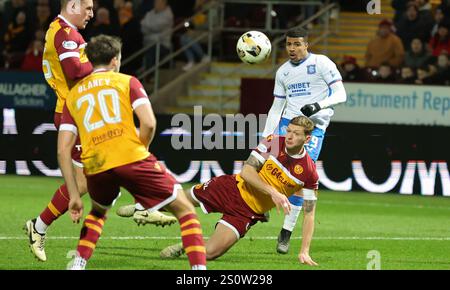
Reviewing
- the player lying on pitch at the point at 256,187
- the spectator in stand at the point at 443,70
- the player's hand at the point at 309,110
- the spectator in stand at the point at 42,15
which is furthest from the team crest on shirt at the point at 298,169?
the spectator in stand at the point at 42,15

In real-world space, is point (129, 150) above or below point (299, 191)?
above

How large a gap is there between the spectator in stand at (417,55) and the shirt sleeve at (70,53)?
1054 cm

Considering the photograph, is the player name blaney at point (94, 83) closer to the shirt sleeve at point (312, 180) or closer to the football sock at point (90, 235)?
the football sock at point (90, 235)

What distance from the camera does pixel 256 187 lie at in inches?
365

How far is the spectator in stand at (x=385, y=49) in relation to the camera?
19.6 m

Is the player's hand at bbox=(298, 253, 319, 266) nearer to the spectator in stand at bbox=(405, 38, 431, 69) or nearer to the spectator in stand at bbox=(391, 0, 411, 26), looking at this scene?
the spectator in stand at bbox=(405, 38, 431, 69)

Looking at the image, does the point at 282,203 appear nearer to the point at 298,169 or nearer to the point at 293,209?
the point at 298,169

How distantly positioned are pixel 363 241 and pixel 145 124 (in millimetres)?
4723

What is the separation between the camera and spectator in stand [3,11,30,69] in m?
22.8

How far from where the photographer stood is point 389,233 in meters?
12.7

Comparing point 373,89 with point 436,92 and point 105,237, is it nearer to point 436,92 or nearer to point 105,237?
point 436,92

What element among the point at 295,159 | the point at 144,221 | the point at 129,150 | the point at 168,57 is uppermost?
the point at 129,150

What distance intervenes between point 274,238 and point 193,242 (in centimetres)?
426
